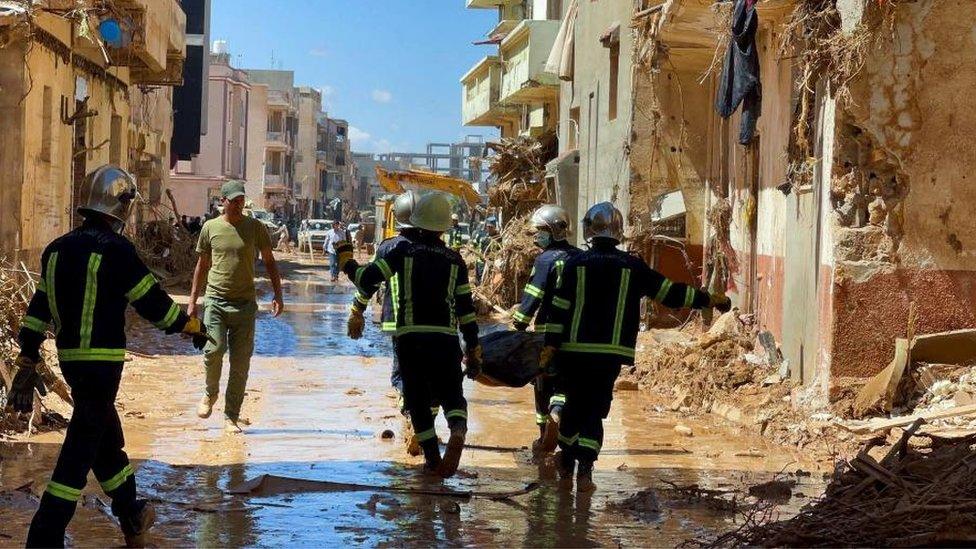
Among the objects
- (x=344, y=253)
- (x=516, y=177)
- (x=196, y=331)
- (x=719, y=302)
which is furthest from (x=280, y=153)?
(x=196, y=331)

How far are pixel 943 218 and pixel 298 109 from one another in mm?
100767

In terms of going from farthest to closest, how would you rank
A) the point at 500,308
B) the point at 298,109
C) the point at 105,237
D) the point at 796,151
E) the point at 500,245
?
the point at 298,109 < the point at 500,245 < the point at 500,308 < the point at 796,151 < the point at 105,237

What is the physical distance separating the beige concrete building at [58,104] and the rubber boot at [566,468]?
9.97 metres

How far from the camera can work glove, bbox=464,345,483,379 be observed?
29.9ft

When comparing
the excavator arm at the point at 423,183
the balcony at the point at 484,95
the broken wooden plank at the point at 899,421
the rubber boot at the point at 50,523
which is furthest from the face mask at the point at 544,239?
the balcony at the point at 484,95

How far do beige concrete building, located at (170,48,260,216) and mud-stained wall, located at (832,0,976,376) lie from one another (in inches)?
2160

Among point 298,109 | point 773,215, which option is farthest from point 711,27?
point 298,109

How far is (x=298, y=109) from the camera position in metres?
110

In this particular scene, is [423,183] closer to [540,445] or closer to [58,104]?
[58,104]

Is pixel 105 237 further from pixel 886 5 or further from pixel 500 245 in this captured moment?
pixel 500 245

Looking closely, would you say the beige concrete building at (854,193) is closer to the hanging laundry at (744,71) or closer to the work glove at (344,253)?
the hanging laundry at (744,71)

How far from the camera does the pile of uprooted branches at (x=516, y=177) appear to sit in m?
32.5

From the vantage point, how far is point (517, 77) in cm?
4122

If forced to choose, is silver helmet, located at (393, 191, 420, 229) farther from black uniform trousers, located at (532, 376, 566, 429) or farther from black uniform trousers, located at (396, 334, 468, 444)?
black uniform trousers, located at (396, 334, 468, 444)
